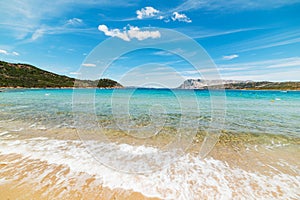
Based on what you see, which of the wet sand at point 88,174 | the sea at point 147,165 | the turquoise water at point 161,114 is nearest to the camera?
the wet sand at point 88,174

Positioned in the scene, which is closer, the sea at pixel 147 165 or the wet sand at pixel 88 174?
the wet sand at pixel 88 174

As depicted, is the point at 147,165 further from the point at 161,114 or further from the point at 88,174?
the point at 161,114

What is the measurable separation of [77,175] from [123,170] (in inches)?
58.2

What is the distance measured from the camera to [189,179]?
526cm

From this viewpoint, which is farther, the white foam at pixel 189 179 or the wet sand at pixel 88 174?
the white foam at pixel 189 179

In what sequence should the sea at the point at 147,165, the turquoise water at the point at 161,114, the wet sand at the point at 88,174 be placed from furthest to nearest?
the turquoise water at the point at 161,114 < the sea at the point at 147,165 < the wet sand at the point at 88,174

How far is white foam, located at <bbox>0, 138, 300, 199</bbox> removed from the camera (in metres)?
4.59

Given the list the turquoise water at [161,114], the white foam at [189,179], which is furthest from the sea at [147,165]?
the turquoise water at [161,114]

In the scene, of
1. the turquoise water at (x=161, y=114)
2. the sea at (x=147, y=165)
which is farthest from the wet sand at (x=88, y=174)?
the turquoise water at (x=161, y=114)

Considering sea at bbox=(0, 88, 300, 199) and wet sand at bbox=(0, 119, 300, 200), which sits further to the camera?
sea at bbox=(0, 88, 300, 199)

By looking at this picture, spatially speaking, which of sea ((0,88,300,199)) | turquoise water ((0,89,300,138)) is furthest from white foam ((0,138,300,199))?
turquoise water ((0,89,300,138))

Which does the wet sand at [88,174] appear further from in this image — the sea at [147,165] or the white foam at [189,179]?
the white foam at [189,179]

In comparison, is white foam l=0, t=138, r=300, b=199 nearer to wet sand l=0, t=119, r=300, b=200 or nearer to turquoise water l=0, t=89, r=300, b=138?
wet sand l=0, t=119, r=300, b=200

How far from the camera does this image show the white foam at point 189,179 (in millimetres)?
4590
